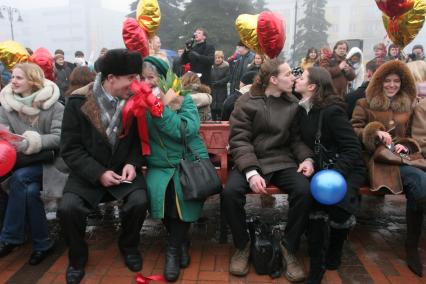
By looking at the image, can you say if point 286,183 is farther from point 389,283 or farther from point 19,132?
point 19,132

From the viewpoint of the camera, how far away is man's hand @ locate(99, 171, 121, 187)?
2.96 metres

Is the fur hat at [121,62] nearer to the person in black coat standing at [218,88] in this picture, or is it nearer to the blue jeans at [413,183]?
the blue jeans at [413,183]

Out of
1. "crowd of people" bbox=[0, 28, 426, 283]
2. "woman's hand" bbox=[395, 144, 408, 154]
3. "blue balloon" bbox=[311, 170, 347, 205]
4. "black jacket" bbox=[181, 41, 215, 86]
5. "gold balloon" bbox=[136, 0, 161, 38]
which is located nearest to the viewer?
"blue balloon" bbox=[311, 170, 347, 205]

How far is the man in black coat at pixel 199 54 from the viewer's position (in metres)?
6.67

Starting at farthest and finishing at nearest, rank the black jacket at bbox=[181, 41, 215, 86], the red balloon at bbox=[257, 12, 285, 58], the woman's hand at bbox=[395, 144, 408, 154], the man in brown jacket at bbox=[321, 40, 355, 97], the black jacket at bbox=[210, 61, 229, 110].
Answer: the black jacket at bbox=[210, 61, 229, 110] < the black jacket at bbox=[181, 41, 215, 86] < the red balloon at bbox=[257, 12, 285, 58] < the man in brown jacket at bbox=[321, 40, 355, 97] < the woman's hand at bbox=[395, 144, 408, 154]

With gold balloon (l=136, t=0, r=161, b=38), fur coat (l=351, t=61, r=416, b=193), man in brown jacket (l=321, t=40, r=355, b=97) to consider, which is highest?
gold balloon (l=136, t=0, r=161, b=38)

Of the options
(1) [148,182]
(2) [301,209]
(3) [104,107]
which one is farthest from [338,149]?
(3) [104,107]

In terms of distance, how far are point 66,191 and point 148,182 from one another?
2.11ft

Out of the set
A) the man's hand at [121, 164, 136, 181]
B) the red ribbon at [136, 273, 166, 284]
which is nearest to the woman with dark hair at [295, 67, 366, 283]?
the red ribbon at [136, 273, 166, 284]

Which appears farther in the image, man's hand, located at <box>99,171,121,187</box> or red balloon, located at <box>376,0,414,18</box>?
red balloon, located at <box>376,0,414,18</box>

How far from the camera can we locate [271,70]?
10.8 feet

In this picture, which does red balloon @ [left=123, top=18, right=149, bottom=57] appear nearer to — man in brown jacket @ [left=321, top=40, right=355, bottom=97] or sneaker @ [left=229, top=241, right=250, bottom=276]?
man in brown jacket @ [left=321, top=40, right=355, bottom=97]

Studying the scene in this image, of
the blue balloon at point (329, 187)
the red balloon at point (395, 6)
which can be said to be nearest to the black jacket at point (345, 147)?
the blue balloon at point (329, 187)

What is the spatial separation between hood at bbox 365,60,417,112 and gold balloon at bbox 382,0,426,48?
2.72 ft
